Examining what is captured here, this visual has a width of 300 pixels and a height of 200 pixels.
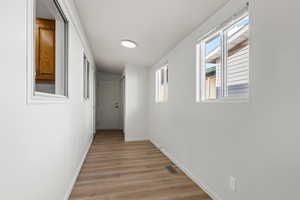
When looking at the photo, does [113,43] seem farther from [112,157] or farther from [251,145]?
[251,145]

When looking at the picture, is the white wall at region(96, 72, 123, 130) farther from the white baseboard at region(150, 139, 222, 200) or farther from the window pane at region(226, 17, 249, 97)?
the window pane at region(226, 17, 249, 97)

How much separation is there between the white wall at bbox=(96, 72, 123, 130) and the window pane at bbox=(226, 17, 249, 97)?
15.6ft

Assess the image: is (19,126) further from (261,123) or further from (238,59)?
(238,59)

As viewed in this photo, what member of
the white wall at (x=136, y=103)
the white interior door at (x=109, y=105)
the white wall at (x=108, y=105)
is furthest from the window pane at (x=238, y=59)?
the white interior door at (x=109, y=105)

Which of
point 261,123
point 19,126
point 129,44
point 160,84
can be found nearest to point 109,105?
point 160,84

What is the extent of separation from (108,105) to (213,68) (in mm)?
4787

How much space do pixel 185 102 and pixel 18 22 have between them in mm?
2134

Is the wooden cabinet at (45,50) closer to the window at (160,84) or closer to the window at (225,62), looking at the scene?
the window at (225,62)

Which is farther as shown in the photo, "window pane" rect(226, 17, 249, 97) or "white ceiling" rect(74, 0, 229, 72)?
"white ceiling" rect(74, 0, 229, 72)

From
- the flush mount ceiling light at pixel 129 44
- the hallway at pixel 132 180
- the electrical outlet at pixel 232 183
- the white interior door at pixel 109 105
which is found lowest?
the hallway at pixel 132 180

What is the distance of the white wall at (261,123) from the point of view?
1.00m

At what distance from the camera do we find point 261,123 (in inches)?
47.1

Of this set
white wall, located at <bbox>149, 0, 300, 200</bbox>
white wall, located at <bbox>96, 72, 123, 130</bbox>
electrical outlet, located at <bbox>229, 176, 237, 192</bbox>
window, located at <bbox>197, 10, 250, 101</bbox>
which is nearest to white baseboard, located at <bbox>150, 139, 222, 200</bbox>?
white wall, located at <bbox>149, 0, 300, 200</bbox>

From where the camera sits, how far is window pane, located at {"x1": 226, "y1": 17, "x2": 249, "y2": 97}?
142 centimetres
